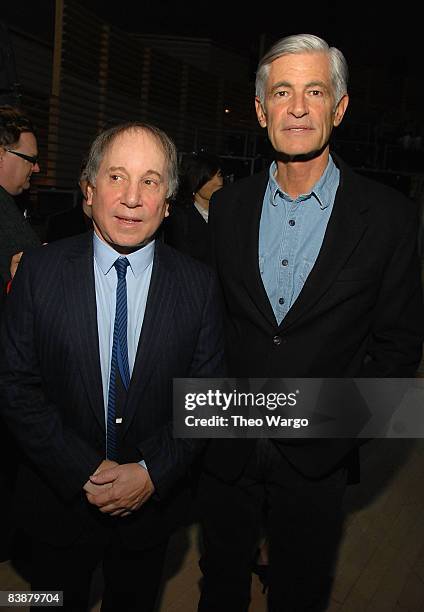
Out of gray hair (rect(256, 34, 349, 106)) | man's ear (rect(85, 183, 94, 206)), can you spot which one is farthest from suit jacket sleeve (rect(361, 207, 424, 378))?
man's ear (rect(85, 183, 94, 206))

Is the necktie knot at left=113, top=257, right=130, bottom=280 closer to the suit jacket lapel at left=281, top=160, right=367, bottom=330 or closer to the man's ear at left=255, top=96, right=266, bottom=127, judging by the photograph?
the suit jacket lapel at left=281, top=160, right=367, bottom=330

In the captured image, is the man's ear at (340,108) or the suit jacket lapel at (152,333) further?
the man's ear at (340,108)

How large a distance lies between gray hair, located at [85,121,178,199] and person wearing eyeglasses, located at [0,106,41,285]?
0.69 metres

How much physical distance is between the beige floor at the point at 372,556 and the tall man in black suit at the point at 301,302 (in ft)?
0.92

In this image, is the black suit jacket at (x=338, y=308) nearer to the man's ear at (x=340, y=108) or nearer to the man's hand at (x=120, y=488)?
the man's ear at (x=340, y=108)

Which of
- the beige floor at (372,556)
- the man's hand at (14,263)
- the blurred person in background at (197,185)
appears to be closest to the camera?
the man's hand at (14,263)

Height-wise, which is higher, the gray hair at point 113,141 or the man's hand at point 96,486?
the gray hair at point 113,141

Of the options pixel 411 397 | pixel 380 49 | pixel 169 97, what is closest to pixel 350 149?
pixel 169 97

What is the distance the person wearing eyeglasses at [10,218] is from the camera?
2.28 metres

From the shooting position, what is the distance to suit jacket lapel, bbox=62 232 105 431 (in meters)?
1.60

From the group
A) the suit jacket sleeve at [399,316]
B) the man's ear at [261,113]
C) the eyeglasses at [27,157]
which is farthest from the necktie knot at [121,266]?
the eyeglasses at [27,157]

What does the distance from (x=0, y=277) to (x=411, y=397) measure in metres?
3.77

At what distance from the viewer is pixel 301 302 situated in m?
1.74

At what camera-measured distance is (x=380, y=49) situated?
57.1ft
